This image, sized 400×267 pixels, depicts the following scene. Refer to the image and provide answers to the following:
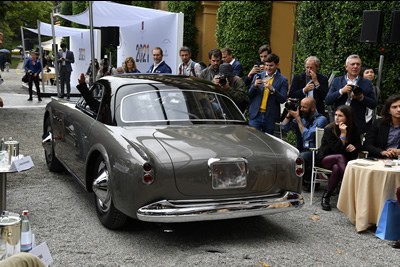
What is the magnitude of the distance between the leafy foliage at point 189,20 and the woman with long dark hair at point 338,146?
1417cm

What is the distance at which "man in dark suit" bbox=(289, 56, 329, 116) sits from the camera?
7680mm

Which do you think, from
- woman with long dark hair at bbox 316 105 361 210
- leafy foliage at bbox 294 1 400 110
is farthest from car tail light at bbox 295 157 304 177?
leafy foliage at bbox 294 1 400 110

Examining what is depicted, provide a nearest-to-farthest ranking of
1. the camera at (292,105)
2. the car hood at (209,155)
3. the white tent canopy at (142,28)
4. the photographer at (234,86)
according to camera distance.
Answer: the car hood at (209,155) < the camera at (292,105) < the photographer at (234,86) < the white tent canopy at (142,28)

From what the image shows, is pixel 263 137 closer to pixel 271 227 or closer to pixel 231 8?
pixel 271 227

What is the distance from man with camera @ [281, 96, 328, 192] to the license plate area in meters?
2.72

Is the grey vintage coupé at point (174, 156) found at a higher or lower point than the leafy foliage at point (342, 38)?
lower

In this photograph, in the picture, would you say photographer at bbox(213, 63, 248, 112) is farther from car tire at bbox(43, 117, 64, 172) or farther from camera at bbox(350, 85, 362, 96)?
car tire at bbox(43, 117, 64, 172)

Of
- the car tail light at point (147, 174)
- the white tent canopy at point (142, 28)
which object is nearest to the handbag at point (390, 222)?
the car tail light at point (147, 174)

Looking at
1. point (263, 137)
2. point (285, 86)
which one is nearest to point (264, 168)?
point (263, 137)

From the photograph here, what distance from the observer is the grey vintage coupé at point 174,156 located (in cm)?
448

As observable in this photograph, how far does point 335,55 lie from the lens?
9547 millimetres

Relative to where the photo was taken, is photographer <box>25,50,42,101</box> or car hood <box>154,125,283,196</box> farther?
photographer <box>25,50,42,101</box>

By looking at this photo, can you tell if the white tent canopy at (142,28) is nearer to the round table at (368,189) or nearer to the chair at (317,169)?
the chair at (317,169)

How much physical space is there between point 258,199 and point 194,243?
78cm
